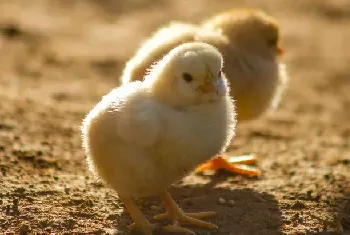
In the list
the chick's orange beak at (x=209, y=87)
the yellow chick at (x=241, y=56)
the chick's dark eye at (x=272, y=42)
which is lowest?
the chick's orange beak at (x=209, y=87)

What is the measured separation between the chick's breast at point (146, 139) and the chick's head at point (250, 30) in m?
1.58

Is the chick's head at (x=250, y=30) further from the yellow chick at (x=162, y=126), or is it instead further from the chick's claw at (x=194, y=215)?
the chick's claw at (x=194, y=215)

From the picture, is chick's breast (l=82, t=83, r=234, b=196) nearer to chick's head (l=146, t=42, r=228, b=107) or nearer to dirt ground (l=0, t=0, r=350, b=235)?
chick's head (l=146, t=42, r=228, b=107)

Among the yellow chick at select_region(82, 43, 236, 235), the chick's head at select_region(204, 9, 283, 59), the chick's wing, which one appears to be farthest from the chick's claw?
the chick's head at select_region(204, 9, 283, 59)

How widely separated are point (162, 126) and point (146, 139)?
12cm

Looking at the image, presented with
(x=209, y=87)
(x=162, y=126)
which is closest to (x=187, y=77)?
(x=209, y=87)

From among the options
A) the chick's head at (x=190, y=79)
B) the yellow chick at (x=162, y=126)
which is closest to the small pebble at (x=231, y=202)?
the yellow chick at (x=162, y=126)

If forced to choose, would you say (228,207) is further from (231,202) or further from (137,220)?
(137,220)

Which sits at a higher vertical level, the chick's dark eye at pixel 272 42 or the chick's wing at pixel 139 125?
the chick's dark eye at pixel 272 42

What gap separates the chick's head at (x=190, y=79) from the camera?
3.85 metres

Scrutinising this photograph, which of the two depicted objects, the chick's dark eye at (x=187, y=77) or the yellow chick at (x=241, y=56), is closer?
the chick's dark eye at (x=187, y=77)

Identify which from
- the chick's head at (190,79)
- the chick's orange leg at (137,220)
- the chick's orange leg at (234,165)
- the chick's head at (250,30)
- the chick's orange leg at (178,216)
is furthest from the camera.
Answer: the chick's head at (250,30)

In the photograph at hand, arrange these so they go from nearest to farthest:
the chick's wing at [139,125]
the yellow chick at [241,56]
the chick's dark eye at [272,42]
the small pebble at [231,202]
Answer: the chick's wing at [139,125] < the small pebble at [231,202] < the yellow chick at [241,56] < the chick's dark eye at [272,42]

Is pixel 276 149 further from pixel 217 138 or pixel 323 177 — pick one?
pixel 217 138
